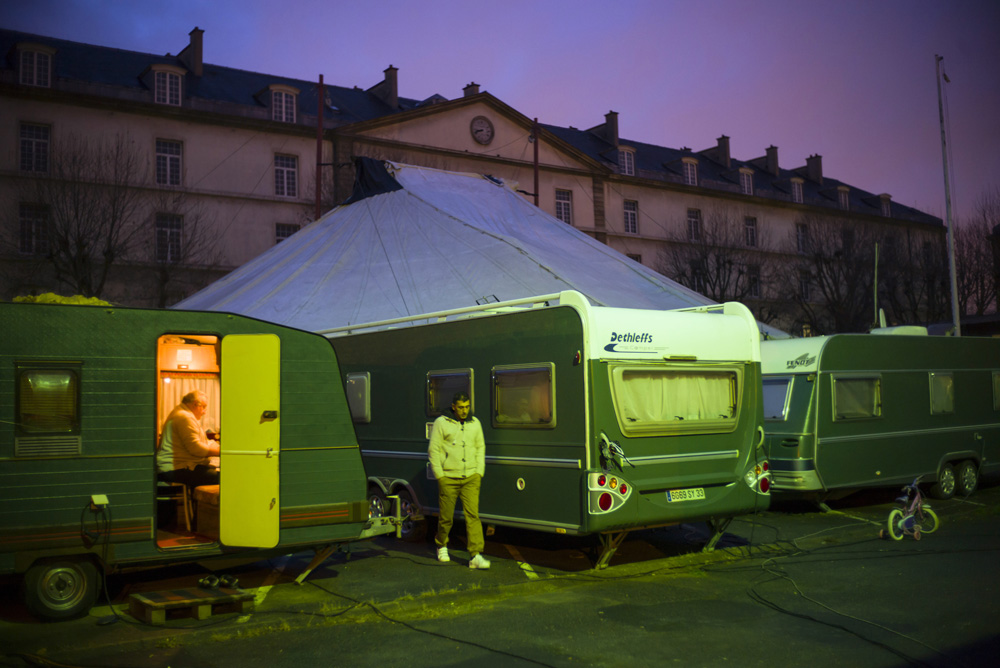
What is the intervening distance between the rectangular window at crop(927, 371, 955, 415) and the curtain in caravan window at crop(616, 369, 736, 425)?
642 cm

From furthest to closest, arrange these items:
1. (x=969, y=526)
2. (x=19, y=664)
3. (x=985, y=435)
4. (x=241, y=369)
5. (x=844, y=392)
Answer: (x=985, y=435) < (x=844, y=392) < (x=969, y=526) < (x=241, y=369) < (x=19, y=664)

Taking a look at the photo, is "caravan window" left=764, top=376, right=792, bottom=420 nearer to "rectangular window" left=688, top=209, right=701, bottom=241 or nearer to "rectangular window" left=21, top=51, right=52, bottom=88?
"rectangular window" left=21, top=51, right=52, bottom=88

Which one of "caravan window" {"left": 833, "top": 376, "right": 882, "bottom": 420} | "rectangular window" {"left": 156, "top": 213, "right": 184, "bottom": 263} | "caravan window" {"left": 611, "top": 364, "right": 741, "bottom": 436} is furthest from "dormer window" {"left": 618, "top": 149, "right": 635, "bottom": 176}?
"caravan window" {"left": 611, "top": 364, "right": 741, "bottom": 436}

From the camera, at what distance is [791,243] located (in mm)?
55438

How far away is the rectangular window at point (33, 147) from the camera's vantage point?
33094 millimetres

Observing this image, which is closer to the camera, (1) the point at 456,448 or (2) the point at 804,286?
(1) the point at 456,448

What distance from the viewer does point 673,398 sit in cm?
994

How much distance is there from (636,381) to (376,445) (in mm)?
4388

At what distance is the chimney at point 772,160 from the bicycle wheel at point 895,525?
52411 mm

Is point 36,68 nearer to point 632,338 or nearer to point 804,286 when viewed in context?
point 632,338

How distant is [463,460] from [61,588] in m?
4.05

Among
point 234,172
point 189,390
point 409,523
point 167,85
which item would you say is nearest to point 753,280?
point 234,172

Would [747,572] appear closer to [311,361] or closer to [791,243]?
[311,361]

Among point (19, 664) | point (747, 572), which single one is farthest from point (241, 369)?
point (747, 572)
